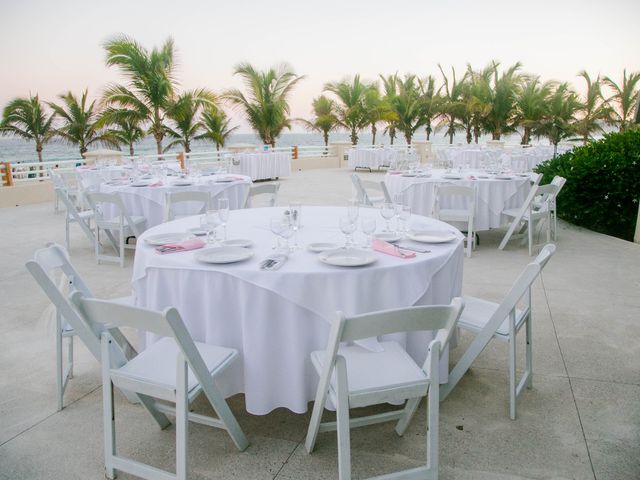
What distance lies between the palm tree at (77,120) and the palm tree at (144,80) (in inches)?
188

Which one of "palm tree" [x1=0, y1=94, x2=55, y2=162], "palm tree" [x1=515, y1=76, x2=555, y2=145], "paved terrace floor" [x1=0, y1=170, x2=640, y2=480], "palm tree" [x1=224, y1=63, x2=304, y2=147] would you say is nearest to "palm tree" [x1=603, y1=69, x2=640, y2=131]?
"palm tree" [x1=515, y1=76, x2=555, y2=145]

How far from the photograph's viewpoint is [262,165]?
1294 cm

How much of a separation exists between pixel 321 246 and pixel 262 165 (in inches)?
426

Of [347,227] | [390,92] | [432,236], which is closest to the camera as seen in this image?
[347,227]

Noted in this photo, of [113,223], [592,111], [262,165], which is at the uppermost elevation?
[592,111]

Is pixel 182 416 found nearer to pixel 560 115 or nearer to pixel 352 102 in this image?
pixel 352 102

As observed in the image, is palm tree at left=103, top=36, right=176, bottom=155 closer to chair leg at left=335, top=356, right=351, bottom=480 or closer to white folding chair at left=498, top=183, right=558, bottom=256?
white folding chair at left=498, top=183, right=558, bottom=256

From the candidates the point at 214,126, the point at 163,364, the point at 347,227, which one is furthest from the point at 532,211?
the point at 214,126

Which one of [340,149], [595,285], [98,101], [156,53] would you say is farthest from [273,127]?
[595,285]

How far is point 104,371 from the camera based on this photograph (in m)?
1.80

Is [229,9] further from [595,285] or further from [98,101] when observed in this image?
[595,285]

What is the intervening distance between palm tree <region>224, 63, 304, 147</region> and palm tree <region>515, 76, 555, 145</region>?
999 cm

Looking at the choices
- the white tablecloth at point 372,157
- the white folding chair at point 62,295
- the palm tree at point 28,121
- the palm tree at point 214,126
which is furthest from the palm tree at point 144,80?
the white folding chair at point 62,295

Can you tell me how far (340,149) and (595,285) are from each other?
1422 centimetres
